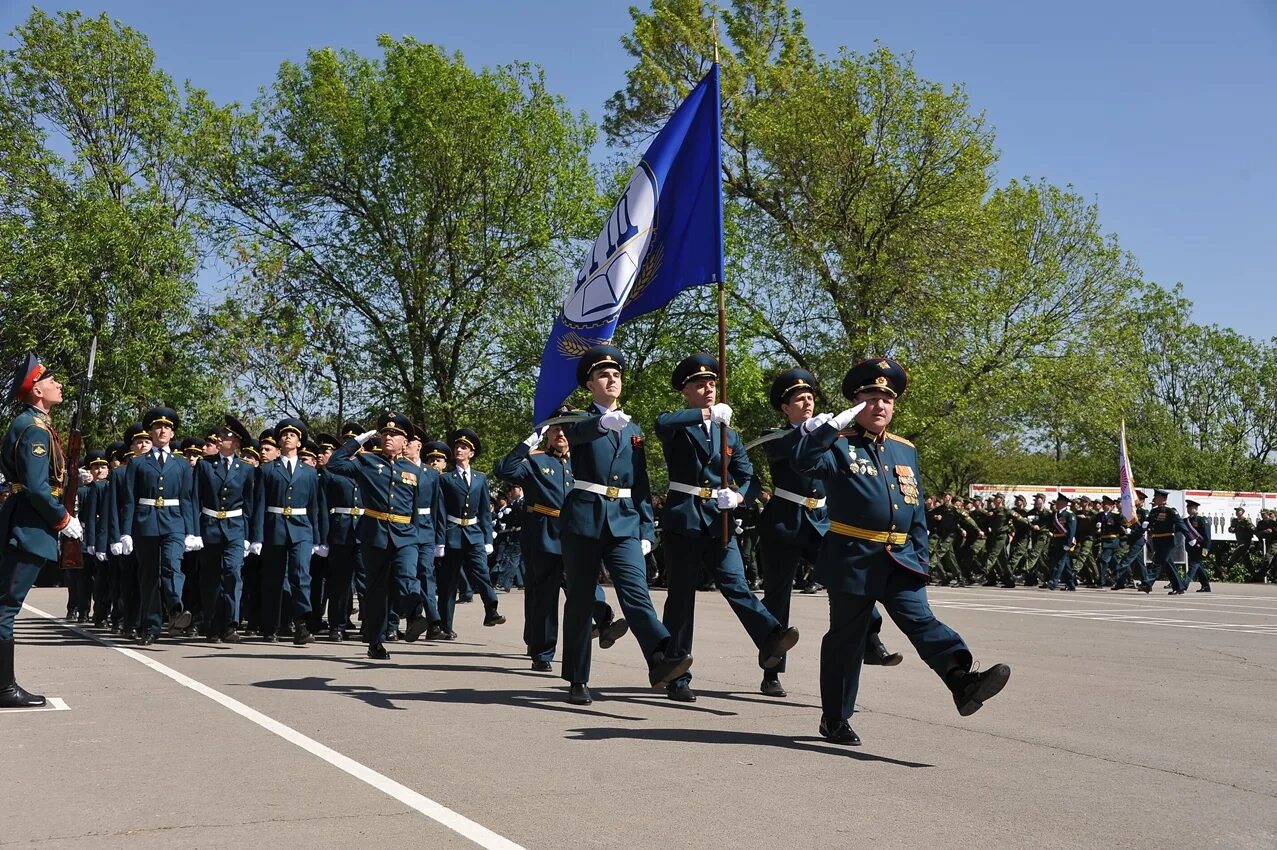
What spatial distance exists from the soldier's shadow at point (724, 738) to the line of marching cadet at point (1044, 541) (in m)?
22.5

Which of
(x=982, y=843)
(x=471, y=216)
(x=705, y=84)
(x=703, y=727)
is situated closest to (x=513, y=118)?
(x=471, y=216)

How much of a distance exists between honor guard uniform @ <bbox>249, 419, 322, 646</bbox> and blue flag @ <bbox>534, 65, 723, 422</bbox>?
4.38m

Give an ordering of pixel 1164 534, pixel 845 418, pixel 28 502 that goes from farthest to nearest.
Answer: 1. pixel 1164 534
2. pixel 28 502
3. pixel 845 418

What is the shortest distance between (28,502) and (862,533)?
17.3ft

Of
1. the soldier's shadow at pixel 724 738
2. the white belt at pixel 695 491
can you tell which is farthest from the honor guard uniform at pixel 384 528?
the soldier's shadow at pixel 724 738

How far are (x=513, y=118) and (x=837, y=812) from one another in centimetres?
3087

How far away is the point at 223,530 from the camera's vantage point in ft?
44.4

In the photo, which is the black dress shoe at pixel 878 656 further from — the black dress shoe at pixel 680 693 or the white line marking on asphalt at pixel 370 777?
the white line marking on asphalt at pixel 370 777

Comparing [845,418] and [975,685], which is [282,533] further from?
[975,685]

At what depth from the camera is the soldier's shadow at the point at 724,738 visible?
673 cm

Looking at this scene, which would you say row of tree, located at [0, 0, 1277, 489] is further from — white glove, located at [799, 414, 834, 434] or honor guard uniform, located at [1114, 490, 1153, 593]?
white glove, located at [799, 414, 834, 434]

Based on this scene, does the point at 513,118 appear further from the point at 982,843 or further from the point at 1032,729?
the point at 982,843

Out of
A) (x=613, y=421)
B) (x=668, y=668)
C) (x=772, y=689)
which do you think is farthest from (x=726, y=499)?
(x=772, y=689)

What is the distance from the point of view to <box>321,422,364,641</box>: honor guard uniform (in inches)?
523
